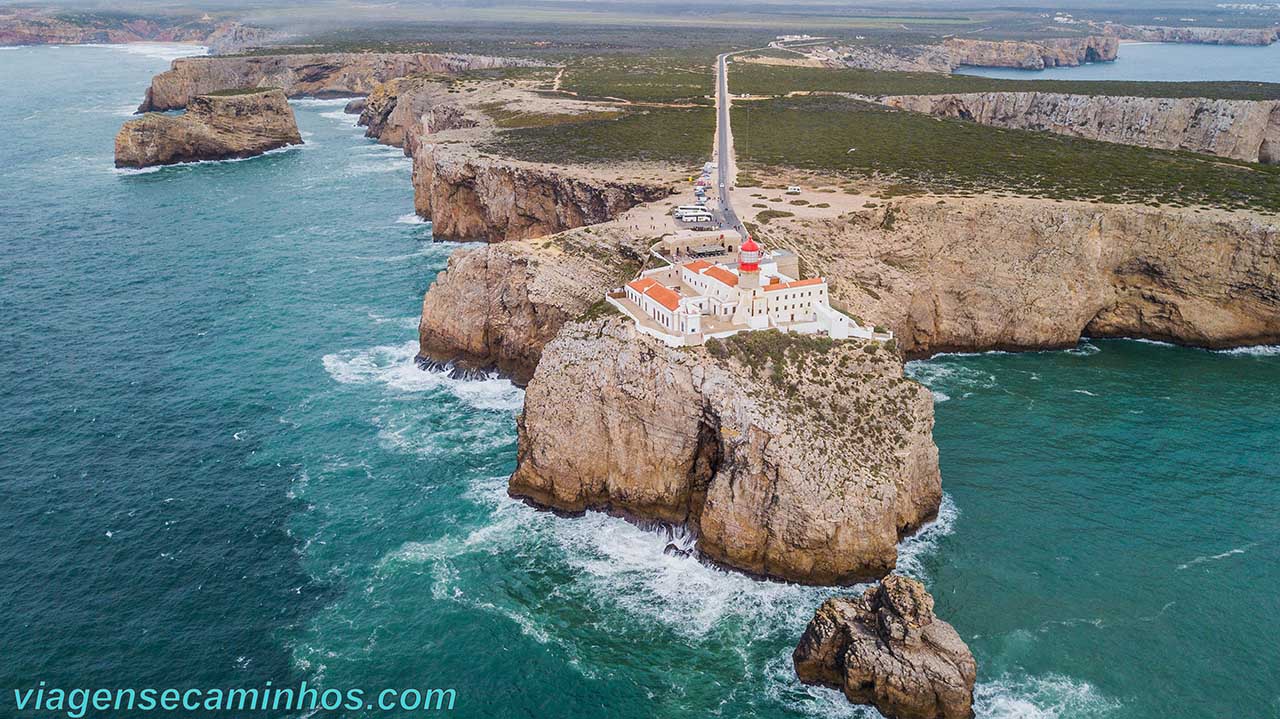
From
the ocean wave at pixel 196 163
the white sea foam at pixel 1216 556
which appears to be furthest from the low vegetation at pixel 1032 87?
the white sea foam at pixel 1216 556

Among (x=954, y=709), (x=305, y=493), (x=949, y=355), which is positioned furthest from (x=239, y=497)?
(x=949, y=355)

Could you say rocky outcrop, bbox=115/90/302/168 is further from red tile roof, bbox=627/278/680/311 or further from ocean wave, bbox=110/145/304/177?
red tile roof, bbox=627/278/680/311

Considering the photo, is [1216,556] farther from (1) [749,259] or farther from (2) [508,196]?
(2) [508,196]

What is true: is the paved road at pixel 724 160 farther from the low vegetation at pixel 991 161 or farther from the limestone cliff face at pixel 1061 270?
the limestone cliff face at pixel 1061 270

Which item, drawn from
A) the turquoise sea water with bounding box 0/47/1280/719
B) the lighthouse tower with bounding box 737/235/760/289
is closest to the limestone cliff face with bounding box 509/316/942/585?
the turquoise sea water with bounding box 0/47/1280/719

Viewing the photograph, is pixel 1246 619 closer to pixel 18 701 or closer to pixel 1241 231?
pixel 1241 231

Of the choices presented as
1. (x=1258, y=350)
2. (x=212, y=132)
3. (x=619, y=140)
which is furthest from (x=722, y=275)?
(x=212, y=132)
